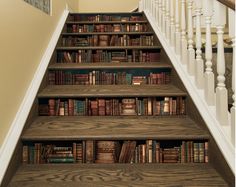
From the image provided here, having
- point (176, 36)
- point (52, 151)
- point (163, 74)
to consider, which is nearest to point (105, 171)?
point (52, 151)

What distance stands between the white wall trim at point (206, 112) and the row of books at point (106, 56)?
0.25 metres

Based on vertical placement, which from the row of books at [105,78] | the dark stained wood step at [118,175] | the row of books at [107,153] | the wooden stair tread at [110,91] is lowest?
the dark stained wood step at [118,175]

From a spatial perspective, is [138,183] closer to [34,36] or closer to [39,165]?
[39,165]

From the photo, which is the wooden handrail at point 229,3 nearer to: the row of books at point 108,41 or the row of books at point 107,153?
the row of books at point 107,153

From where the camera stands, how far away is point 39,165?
152cm

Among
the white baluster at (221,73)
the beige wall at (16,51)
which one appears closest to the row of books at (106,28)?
the beige wall at (16,51)

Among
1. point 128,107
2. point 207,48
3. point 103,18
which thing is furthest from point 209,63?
point 103,18

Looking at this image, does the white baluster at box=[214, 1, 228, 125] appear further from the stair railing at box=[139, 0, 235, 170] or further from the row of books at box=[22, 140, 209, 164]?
the row of books at box=[22, 140, 209, 164]

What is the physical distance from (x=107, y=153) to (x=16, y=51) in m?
0.84

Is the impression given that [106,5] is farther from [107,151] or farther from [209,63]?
[107,151]

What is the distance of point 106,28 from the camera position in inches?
127

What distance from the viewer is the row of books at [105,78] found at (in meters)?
2.24

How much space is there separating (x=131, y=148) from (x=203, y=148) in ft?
1.33

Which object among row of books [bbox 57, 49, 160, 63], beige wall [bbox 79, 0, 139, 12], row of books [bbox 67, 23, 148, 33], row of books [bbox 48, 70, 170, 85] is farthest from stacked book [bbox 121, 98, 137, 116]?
beige wall [bbox 79, 0, 139, 12]
